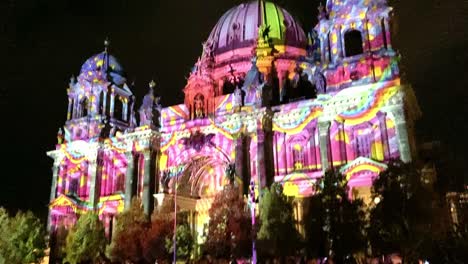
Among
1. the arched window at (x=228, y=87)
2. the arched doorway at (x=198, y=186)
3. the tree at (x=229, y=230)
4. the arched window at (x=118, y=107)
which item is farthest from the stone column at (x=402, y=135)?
the arched window at (x=118, y=107)

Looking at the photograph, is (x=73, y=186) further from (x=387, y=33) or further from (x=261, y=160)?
(x=387, y=33)

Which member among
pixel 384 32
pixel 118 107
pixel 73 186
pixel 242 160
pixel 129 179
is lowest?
pixel 129 179

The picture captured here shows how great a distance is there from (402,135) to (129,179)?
22.7 meters

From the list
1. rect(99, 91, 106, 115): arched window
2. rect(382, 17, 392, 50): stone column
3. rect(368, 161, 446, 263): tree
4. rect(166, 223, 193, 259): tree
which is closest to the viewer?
rect(368, 161, 446, 263): tree

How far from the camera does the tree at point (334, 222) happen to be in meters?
26.6

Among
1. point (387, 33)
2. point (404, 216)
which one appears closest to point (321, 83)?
point (387, 33)

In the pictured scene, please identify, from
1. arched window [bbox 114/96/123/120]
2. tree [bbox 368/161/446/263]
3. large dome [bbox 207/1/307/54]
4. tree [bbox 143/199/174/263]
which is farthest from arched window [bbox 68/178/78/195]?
tree [bbox 368/161/446/263]

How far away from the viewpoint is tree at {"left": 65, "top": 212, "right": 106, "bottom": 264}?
36281 mm

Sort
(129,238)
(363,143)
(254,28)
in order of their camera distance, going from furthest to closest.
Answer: (254,28), (129,238), (363,143)

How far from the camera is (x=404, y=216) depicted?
84.3 feet

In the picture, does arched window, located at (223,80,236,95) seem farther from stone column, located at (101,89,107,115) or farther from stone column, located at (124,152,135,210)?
stone column, located at (101,89,107,115)

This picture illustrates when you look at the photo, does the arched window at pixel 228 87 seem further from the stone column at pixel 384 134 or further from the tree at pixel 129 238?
the stone column at pixel 384 134

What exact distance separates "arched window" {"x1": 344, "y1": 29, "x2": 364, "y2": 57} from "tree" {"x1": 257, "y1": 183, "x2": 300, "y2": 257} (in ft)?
44.9

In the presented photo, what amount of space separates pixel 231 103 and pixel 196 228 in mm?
10956
